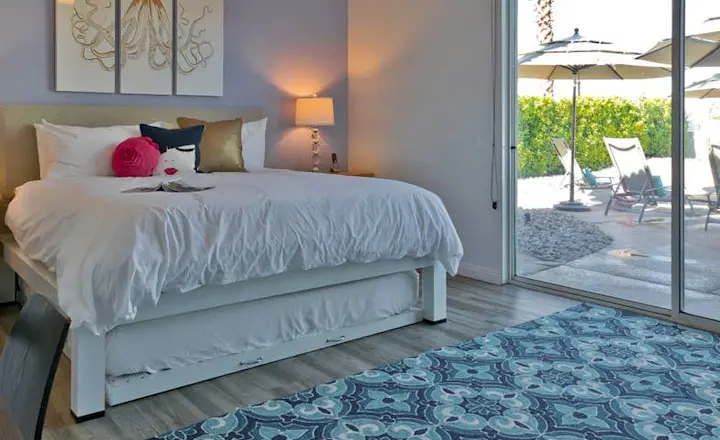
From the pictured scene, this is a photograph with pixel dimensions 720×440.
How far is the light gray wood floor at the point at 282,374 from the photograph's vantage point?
248cm

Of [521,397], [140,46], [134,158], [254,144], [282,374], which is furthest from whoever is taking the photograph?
[254,144]

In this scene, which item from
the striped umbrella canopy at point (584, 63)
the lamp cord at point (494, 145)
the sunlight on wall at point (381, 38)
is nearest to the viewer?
the striped umbrella canopy at point (584, 63)

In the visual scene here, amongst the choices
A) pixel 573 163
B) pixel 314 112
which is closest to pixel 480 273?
pixel 573 163

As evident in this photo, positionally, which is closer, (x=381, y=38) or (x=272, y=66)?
(x=272, y=66)

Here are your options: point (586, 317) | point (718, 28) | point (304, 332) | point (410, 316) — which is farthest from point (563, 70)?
point (304, 332)

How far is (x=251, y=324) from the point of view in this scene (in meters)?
3.04

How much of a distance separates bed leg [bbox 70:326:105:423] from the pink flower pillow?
1640mm

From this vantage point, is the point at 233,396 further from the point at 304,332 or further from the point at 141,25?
the point at 141,25

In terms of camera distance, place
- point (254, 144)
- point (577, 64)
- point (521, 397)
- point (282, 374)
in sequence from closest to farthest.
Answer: point (521, 397), point (282, 374), point (577, 64), point (254, 144)

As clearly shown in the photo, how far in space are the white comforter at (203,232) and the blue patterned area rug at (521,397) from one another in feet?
1.83

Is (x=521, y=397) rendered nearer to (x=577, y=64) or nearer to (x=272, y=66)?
(x=577, y=64)

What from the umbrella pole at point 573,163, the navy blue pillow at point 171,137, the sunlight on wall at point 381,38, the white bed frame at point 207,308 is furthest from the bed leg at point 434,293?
the sunlight on wall at point 381,38

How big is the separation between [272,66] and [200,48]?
69cm

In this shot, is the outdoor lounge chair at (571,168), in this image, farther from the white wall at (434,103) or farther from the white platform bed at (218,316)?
the white platform bed at (218,316)
